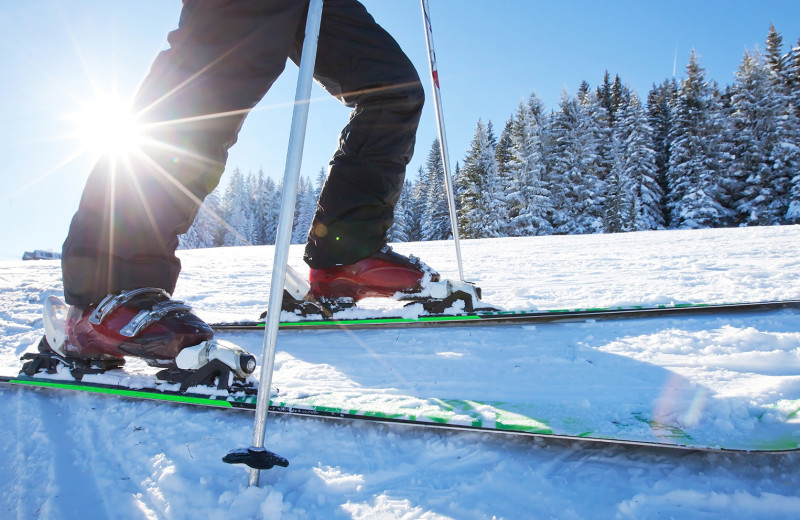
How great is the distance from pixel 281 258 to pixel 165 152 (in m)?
0.65

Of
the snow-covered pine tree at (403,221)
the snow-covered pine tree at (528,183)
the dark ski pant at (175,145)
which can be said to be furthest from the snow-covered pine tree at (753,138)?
the dark ski pant at (175,145)

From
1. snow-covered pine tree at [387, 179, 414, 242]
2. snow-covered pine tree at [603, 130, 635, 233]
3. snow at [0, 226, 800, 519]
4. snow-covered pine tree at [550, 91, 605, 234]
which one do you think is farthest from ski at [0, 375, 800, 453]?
snow-covered pine tree at [387, 179, 414, 242]

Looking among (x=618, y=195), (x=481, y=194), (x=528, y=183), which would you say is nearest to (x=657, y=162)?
(x=618, y=195)

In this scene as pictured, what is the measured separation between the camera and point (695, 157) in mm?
23484

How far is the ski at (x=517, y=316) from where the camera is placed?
1465 mm

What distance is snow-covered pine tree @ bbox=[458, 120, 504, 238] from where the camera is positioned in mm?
25016

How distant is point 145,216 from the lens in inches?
46.4

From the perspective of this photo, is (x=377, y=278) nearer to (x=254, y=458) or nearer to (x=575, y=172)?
(x=254, y=458)

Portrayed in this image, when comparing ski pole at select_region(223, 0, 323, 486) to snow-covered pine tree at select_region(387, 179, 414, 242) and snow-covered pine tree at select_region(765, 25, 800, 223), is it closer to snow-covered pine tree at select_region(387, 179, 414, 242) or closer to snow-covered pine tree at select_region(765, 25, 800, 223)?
snow-covered pine tree at select_region(765, 25, 800, 223)

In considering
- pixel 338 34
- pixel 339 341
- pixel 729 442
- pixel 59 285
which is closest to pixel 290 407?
pixel 339 341

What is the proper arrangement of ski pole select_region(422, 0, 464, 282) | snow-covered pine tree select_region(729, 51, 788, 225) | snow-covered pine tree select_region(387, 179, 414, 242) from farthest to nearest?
snow-covered pine tree select_region(387, 179, 414, 242) < snow-covered pine tree select_region(729, 51, 788, 225) < ski pole select_region(422, 0, 464, 282)

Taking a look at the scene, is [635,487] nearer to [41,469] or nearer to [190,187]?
[41,469]

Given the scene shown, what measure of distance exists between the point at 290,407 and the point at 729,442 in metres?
0.82

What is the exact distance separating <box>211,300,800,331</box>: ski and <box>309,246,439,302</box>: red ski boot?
0.43ft
